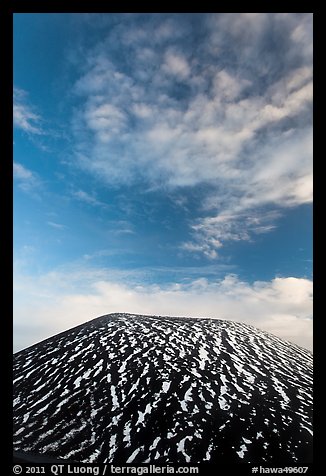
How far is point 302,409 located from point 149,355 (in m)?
2.76

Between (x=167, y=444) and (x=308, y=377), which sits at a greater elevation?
(x=308, y=377)

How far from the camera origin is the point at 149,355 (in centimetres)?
632

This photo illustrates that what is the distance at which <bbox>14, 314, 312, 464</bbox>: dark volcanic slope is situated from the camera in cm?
391

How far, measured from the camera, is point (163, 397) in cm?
493

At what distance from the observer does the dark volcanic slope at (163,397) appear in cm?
391
